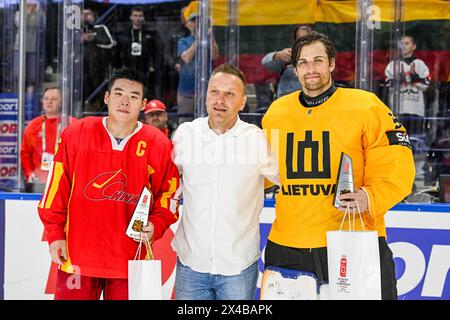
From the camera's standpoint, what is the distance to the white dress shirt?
11.0 ft

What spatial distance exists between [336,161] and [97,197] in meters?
0.98

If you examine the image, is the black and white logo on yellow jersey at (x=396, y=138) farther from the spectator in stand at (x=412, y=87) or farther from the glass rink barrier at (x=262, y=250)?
the spectator in stand at (x=412, y=87)

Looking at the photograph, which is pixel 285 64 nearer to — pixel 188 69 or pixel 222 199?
pixel 188 69

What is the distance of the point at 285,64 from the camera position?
19.0 ft

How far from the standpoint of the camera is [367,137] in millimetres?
3209

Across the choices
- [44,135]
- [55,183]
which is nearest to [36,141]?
[44,135]

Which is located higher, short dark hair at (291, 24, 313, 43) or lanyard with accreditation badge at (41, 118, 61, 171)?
short dark hair at (291, 24, 313, 43)

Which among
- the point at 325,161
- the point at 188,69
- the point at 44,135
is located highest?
the point at 188,69

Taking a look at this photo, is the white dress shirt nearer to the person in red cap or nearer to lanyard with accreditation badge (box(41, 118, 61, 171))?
the person in red cap

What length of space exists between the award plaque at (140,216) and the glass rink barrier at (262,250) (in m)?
1.30

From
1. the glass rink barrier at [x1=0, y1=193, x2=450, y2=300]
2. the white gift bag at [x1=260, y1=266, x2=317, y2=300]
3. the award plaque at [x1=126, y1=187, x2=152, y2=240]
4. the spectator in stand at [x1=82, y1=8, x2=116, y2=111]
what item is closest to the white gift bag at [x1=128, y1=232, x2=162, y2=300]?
the award plaque at [x1=126, y1=187, x2=152, y2=240]

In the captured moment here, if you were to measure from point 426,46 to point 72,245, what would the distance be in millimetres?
3933

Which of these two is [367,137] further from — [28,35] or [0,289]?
[28,35]
